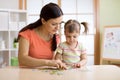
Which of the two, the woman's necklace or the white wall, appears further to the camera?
the white wall

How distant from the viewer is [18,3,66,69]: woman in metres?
1.61

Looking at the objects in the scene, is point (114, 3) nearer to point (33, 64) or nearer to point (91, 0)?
point (91, 0)

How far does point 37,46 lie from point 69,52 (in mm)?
266

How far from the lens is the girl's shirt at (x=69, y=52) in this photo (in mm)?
1770

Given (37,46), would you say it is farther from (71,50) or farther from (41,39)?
(71,50)

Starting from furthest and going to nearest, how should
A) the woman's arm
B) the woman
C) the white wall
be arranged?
the white wall → the woman → the woman's arm

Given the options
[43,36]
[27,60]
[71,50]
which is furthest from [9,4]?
[27,60]

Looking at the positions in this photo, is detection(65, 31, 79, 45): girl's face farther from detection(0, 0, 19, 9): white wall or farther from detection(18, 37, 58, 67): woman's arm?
detection(0, 0, 19, 9): white wall

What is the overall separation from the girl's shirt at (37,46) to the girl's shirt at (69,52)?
0.09m

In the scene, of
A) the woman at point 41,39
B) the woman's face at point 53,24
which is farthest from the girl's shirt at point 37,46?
the woman's face at point 53,24

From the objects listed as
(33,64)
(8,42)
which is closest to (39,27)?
(33,64)

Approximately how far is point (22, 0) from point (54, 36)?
2.84m

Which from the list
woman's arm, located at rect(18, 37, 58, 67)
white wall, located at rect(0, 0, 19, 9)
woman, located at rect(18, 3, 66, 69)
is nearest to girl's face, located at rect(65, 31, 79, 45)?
woman, located at rect(18, 3, 66, 69)

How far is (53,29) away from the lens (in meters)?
1.68
